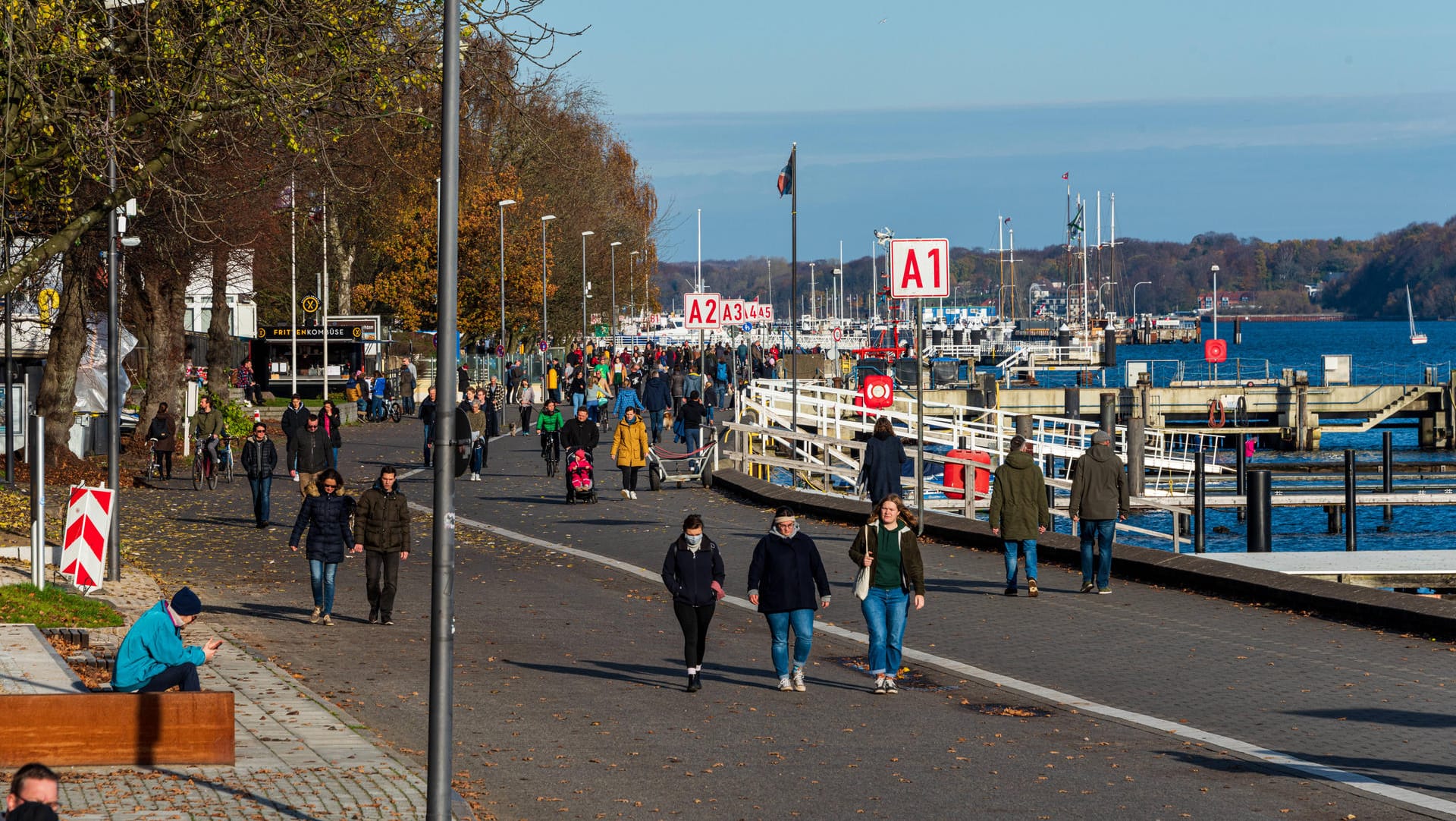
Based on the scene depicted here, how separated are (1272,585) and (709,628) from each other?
5692mm

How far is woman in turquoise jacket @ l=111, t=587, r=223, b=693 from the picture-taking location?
1155cm

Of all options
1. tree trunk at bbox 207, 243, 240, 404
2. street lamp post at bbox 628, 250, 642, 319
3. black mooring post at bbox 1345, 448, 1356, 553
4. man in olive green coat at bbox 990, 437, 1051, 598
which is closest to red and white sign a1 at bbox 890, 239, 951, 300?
man in olive green coat at bbox 990, 437, 1051, 598

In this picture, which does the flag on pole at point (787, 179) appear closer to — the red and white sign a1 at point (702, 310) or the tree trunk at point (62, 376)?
the red and white sign a1 at point (702, 310)

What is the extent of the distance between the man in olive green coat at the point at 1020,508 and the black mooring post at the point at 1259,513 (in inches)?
241

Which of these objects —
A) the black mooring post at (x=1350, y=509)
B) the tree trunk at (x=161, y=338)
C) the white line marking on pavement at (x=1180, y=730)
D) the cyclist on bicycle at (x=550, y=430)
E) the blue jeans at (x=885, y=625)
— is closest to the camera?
the white line marking on pavement at (x=1180, y=730)

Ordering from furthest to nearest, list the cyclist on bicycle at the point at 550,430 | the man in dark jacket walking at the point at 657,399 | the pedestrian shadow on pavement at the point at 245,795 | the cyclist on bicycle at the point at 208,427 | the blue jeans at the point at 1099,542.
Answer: the man in dark jacket walking at the point at 657,399
the cyclist on bicycle at the point at 550,430
the cyclist on bicycle at the point at 208,427
the blue jeans at the point at 1099,542
the pedestrian shadow on pavement at the point at 245,795

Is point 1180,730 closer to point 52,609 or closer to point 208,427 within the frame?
point 52,609

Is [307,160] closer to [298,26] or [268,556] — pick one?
[268,556]

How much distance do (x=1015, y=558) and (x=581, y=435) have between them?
11826mm

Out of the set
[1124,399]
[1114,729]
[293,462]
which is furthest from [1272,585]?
[1124,399]

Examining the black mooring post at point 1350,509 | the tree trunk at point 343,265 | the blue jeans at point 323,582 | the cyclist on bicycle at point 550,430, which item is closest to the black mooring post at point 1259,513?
the black mooring post at point 1350,509

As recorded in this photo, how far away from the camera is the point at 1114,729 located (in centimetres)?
1244

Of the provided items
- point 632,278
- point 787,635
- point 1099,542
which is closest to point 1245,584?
point 1099,542

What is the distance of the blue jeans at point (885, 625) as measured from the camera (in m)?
13.9
